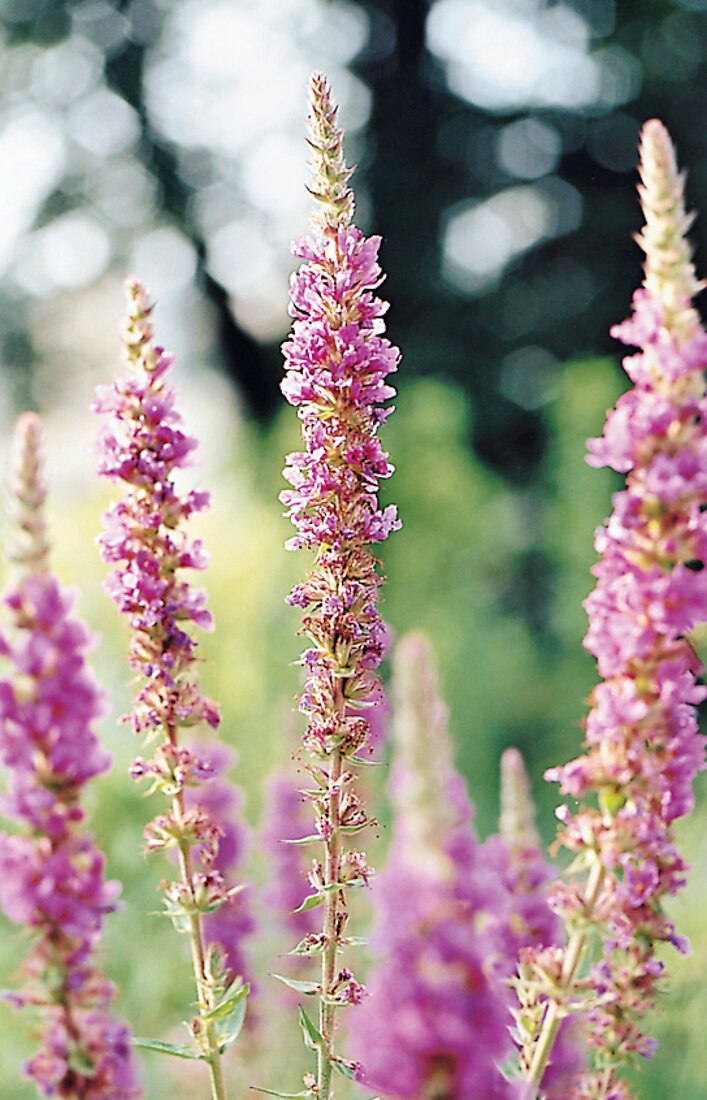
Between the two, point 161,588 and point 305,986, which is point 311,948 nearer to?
point 305,986

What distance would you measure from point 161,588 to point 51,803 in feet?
0.94

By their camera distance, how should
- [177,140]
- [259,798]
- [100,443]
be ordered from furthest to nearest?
[177,140]
[259,798]
[100,443]

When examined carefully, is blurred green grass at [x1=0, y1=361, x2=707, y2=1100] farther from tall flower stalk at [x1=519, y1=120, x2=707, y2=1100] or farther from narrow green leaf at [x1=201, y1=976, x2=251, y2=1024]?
tall flower stalk at [x1=519, y1=120, x2=707, y2=1100]

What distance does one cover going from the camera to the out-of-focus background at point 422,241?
5.72 meters

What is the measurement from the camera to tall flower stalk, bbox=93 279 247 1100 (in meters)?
0.98

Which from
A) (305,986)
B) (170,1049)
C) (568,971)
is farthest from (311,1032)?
(568,971)

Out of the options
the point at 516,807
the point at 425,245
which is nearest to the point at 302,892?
the point at 516,807

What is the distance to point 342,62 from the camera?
602 centimetres

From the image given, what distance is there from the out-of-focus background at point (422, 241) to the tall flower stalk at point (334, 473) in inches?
166

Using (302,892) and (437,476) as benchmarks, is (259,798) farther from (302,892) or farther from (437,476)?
(437,476)

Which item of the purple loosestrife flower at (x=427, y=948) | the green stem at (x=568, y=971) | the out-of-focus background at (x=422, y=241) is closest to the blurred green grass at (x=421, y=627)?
the out-of-focus background at (x=422, y=241)

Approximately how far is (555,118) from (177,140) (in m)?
2.13

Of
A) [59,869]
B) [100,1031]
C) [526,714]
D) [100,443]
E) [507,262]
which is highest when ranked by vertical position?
[507,262]

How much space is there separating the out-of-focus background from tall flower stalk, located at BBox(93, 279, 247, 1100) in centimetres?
426
